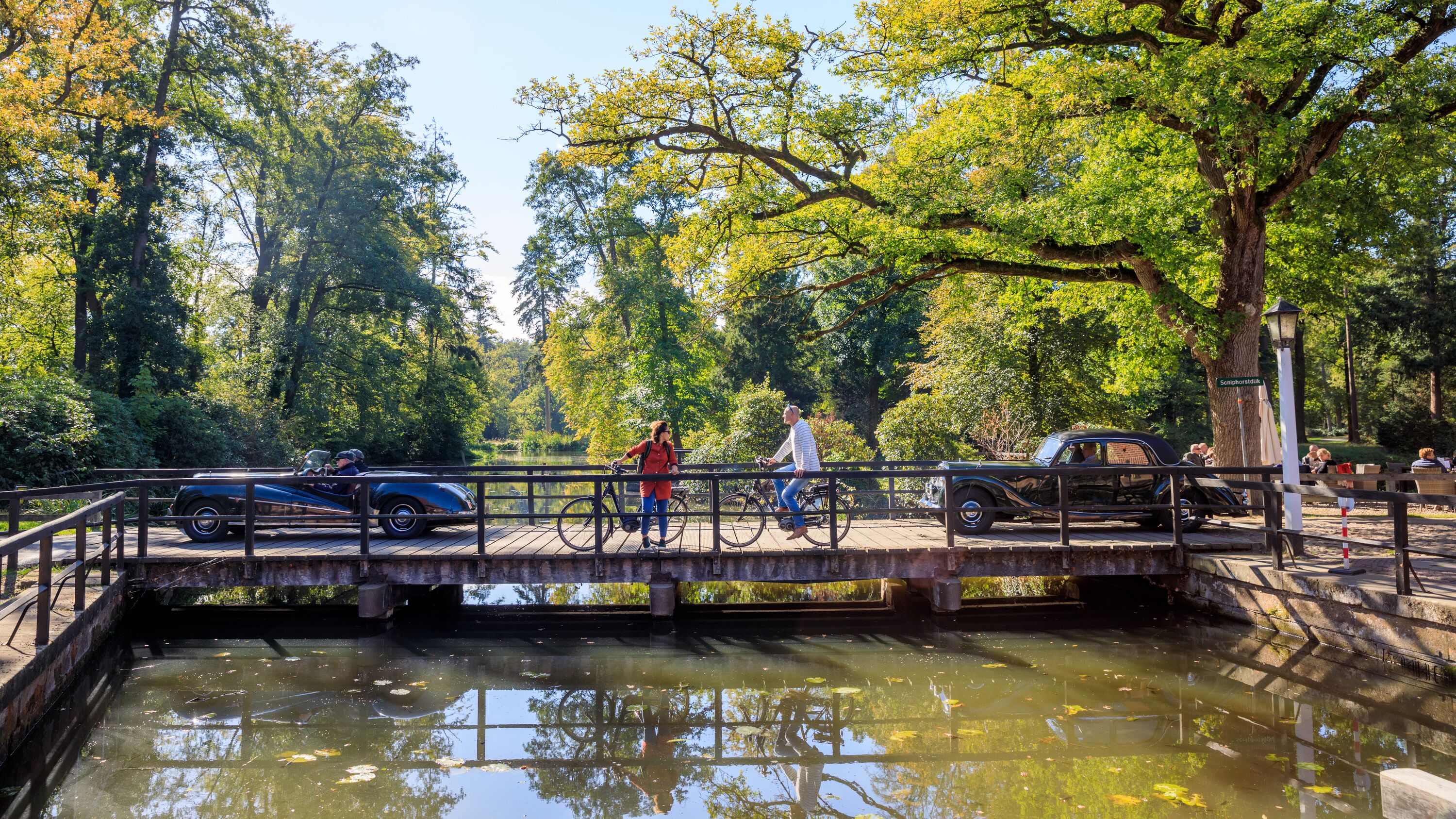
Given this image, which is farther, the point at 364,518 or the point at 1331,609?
the point at 364,518

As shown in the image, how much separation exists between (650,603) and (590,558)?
118 centimetres

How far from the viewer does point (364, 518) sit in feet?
36.3

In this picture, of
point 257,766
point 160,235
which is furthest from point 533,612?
point 160,235

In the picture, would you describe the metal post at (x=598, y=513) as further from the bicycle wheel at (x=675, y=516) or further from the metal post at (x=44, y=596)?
the metal post at (x=44, y=596)

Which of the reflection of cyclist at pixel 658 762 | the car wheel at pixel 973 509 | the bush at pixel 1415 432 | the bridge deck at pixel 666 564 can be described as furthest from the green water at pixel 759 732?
the bush at pixel 1415 432

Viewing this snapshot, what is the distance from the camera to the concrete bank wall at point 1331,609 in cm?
805

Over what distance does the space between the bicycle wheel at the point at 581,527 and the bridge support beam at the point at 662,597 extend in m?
0.95

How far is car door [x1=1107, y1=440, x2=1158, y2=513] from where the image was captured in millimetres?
12445

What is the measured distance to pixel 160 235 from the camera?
24.2 m

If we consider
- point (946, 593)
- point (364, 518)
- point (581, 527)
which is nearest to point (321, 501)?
point (364, 518)

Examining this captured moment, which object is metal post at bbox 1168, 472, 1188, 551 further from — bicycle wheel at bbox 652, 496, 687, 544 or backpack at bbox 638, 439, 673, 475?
backpack at bbox 638, 439, 673, 475

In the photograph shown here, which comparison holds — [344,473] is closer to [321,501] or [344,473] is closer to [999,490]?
[321,501]

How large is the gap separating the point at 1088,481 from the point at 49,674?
40.4 ft

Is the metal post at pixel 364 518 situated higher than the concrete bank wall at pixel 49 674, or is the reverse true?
the metal post at pixel 364 518
